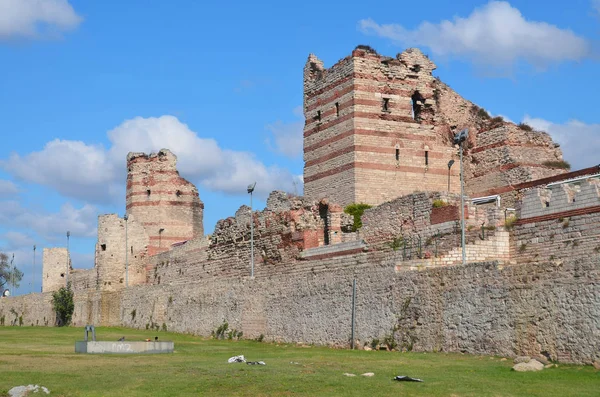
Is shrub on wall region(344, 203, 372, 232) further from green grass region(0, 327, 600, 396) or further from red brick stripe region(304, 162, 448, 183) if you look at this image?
green grass region(0, 327, 600, 396)

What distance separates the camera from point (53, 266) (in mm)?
66062

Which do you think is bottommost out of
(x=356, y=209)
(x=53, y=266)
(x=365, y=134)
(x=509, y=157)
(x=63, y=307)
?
(x=63, y=307)

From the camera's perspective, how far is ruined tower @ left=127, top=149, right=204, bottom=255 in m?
59.0

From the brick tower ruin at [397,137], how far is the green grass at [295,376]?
18.4 m

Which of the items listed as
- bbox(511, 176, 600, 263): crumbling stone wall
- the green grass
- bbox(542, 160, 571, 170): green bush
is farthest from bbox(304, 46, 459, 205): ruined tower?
the green grass

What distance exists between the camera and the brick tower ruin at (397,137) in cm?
3803

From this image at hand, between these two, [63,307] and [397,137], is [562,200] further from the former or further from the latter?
[63,307]

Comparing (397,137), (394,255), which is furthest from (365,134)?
(394,255)

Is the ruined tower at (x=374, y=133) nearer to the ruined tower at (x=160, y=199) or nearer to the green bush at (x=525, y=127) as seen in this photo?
the green bush at (x=525, y=127)

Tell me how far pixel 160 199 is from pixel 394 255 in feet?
114

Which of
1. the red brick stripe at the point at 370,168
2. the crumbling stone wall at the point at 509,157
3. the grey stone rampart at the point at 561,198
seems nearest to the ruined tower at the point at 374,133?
the red brick stripe at the point at 370,168

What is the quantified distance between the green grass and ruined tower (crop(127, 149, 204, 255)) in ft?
125

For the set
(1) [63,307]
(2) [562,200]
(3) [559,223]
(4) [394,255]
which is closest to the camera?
(3) [559,223]

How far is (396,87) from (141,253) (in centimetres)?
1900
